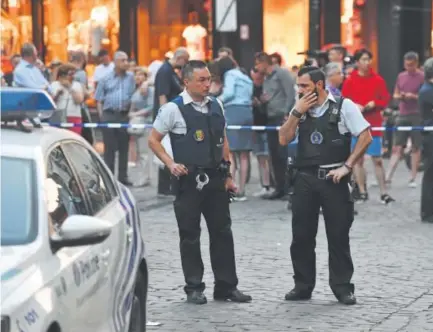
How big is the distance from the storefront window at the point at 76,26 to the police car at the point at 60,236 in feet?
65.5

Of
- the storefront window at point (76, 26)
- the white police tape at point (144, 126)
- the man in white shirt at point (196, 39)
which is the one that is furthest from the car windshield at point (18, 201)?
the storefront window at point (76, 26)

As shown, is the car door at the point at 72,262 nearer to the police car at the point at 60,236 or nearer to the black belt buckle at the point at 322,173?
the police car at the point at 60,236

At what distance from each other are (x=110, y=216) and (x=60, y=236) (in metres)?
1.16

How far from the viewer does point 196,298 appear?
9.05 metres

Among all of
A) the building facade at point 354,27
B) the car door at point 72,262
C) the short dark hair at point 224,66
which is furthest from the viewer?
the building facade at point 354,27

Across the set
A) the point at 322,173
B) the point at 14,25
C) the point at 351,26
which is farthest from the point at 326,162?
the point at 351,26

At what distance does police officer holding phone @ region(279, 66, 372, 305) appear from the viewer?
9.01 m

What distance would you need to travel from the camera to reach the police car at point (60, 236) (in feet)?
16.4

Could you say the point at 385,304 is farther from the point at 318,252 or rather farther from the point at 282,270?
the point at 318,252

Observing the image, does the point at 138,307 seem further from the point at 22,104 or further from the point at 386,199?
the point at 386,199

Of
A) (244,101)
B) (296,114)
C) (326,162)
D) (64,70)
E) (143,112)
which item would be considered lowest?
(143,112)

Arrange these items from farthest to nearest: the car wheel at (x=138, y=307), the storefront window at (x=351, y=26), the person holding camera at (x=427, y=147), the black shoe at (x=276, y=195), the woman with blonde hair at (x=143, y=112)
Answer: the storefront window at (x=351, y=26) < the woman with blonde hair at (x=143, y=112) < the black shoe at (x=276, y=195) < the person holding camera at (x=427, y=147) < the car wheel at (x=138, y=307)

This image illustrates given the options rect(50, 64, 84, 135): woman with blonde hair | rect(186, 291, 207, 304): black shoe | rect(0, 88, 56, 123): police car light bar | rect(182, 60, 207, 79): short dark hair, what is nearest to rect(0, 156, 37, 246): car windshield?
rect(0, 88, 56, 123): police car light bar

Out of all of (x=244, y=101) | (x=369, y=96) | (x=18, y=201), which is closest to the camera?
(x=18, y=201)
